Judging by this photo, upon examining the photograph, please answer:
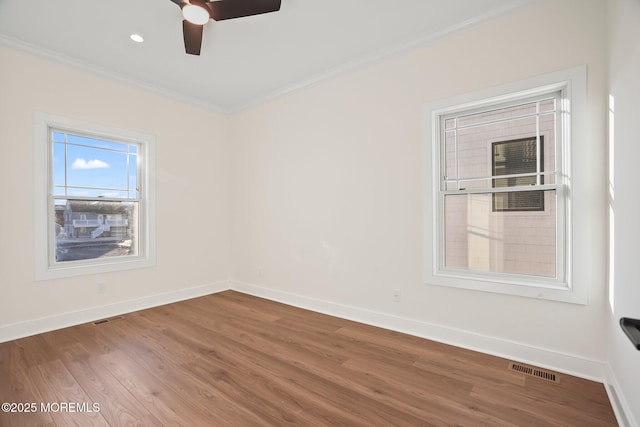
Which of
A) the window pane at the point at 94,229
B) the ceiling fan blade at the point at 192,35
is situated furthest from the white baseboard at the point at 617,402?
the window pane at the point at 94,229

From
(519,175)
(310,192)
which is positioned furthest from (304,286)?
(519,175)

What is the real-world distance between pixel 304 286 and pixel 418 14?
3185 millimetres

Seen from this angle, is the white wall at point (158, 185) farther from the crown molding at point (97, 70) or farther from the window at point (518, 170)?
the window at point (518, 170)

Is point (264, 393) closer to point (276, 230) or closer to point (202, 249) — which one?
point (276, 230)

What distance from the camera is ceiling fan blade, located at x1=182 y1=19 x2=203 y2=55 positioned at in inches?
95.5

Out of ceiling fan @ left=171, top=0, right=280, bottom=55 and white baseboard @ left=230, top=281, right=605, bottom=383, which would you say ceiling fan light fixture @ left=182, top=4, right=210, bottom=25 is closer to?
ceiling fan @ left=171, top=0, right=280, bottom=55

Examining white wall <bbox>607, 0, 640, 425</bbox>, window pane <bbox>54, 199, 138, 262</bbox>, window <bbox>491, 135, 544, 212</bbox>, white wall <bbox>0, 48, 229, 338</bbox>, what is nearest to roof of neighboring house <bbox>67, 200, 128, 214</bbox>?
window pane <bbox>54, 199, 138, 262</bbox>

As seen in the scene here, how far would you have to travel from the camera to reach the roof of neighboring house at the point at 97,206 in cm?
342

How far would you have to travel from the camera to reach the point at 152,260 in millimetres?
3955

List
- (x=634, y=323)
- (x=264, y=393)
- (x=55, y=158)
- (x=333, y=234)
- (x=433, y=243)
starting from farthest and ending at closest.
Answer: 1. (x=333, y=234)
2. (x=55, y=158)
3. (x=433, y=243)
4. (x=264, y=393)
5. (x=634, y=323)

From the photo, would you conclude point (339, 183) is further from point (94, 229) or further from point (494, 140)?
point (94, 229)

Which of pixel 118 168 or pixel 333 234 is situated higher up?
pixel 118 168

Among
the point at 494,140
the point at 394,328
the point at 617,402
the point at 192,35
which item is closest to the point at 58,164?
the point at 192,35

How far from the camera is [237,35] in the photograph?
2.85 metres
